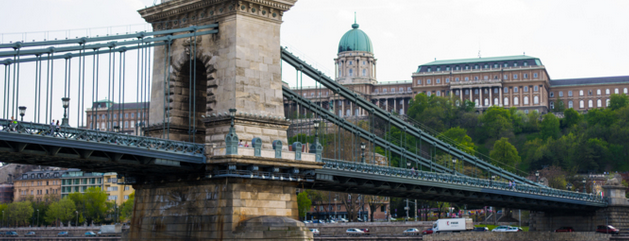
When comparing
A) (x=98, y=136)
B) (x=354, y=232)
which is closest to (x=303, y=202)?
(x=354, y=232)

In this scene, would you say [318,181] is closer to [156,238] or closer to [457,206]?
[156,238]

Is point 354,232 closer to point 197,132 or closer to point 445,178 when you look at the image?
point 445,178

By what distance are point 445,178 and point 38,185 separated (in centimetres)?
12706

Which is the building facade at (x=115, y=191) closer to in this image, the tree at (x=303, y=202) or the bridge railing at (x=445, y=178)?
the tree at (x=303, y=202)

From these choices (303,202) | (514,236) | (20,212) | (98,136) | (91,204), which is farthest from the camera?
(20,212)

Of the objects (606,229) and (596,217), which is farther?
(596,217)

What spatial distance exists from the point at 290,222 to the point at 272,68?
8431mm

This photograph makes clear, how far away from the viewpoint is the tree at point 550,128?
175 m

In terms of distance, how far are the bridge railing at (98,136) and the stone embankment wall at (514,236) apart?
41.5 metres

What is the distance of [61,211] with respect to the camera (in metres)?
140

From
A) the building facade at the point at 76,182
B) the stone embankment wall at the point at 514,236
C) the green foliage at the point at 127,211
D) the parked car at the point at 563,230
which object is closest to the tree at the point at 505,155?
the parked car at the point at 563,230

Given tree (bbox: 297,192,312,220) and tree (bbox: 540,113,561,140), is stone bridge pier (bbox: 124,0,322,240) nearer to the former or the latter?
tree (bbox: 297,192,312,220)

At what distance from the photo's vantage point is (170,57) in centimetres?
4506

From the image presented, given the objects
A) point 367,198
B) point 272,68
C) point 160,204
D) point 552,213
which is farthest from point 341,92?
point 367,198
